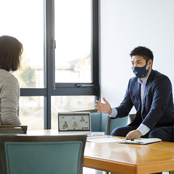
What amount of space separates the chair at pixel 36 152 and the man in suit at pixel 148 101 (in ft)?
4.67

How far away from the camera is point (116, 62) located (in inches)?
209

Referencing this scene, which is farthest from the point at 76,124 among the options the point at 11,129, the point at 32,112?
the point at 32,112

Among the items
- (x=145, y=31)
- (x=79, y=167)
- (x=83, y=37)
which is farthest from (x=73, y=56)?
(x=79, y=167)

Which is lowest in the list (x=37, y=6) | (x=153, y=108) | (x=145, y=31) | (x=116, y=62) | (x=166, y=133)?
(x=166, y=133)

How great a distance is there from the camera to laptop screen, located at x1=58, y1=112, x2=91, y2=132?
8.71 ft

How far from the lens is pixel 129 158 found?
1.71 meters

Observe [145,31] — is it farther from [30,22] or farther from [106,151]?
[106,151]

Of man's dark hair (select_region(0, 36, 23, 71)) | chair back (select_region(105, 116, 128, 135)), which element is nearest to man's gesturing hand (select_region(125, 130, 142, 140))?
man's dark hair (select_region(0, 36, 23, 71))

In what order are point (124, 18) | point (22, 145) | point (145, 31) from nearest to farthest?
point (22, 145) < point (145, 31) < point (124, 18)

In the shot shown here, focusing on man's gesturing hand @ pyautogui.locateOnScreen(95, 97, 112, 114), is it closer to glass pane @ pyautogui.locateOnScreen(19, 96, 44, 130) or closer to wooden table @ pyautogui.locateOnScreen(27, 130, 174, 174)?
wooden table @ pyautogui.locateOnScreen(27, 130, 174, 174)

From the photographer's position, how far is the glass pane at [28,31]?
199 inches

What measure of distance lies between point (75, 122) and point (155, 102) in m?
0.87

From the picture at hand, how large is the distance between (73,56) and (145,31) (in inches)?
58.4

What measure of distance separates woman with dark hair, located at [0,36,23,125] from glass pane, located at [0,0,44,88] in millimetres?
2845
